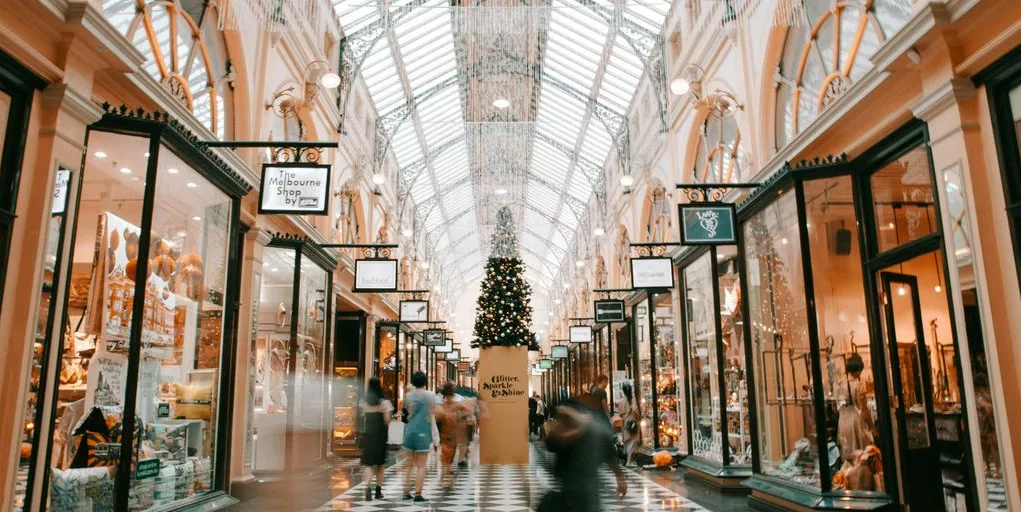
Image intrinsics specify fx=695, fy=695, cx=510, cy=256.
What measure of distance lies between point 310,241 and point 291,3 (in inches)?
142

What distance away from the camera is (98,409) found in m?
5.33

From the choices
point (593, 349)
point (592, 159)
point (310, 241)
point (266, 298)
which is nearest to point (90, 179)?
point (266, 298)

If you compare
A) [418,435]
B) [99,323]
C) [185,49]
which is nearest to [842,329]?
[418,435]

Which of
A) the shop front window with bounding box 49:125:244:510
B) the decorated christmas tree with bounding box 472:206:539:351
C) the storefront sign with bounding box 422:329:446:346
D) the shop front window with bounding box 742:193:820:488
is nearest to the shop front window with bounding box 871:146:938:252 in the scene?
the shop front window with bounding box 742:193:820:488

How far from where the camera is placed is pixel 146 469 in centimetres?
572

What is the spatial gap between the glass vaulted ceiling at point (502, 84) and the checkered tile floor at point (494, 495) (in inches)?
249

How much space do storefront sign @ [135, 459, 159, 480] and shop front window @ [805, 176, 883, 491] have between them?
5.94 meters

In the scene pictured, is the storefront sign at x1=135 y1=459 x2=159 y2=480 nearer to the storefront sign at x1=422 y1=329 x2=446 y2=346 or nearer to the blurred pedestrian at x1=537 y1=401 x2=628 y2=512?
the blurred pedestrian at x1=537 y1=401 x2=628 y2=512

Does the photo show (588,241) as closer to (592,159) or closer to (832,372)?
(592,159)

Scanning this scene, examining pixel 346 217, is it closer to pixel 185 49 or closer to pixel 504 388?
pixel 504 388

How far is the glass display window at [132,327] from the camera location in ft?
16.8

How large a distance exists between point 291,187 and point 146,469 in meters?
2.78

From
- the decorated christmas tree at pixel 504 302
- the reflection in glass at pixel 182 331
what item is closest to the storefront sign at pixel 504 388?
the decorated christmas tree at pixel 504 302

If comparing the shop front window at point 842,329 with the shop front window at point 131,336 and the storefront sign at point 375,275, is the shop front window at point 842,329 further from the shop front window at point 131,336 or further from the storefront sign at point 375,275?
the storefront sign at point 375,275
